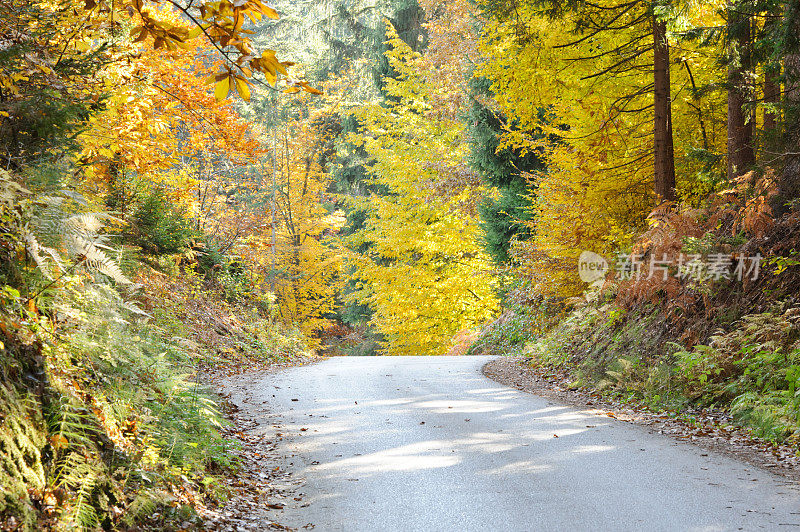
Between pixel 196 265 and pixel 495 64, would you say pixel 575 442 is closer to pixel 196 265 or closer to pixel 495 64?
pixel 495 64

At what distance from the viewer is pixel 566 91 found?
42.2 ft

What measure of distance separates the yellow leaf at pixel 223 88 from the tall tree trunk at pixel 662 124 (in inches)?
398

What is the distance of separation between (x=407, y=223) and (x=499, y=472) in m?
19.8

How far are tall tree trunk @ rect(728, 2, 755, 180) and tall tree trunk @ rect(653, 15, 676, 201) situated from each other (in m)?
1.14

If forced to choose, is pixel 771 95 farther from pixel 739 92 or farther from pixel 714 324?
pixel 714 324

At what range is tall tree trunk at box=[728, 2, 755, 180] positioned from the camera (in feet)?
31.9

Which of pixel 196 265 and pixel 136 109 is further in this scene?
pixel 196 265

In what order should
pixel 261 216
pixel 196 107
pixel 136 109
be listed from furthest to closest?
pixel 261 216
pixel 196 107
pixel 136 109

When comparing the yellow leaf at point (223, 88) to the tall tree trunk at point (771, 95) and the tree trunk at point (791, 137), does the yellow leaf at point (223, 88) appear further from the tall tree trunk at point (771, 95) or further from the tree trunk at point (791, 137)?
the tall tree trunk at point (771, 95)

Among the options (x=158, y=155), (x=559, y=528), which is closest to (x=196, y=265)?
(x=158, y=155)

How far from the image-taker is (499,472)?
19.4ft

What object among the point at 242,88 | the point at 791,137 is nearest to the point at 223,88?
the point at 242,88

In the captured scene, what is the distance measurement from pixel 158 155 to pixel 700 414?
9.84m
